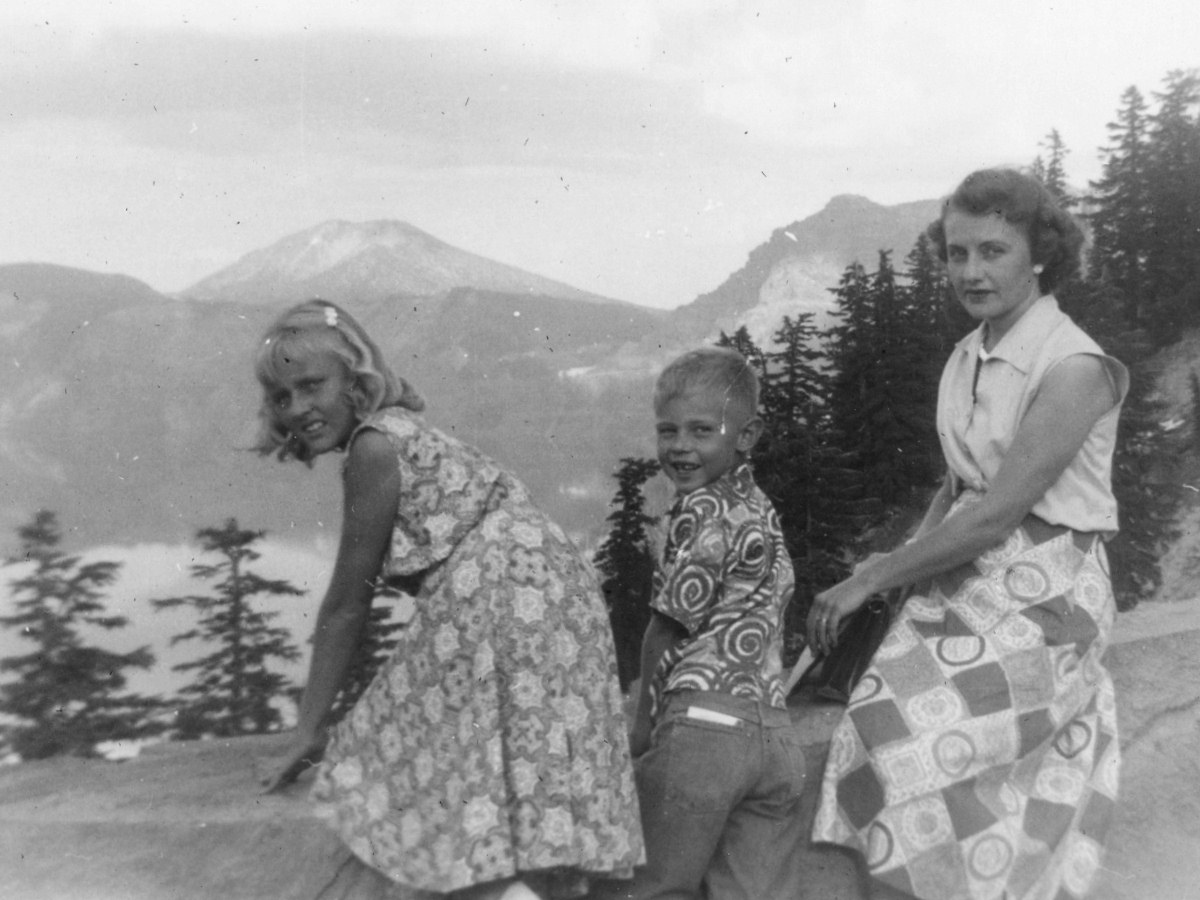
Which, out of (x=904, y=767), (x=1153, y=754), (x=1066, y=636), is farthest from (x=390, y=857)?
(x=1153, y=754)

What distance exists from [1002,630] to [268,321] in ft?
8.23

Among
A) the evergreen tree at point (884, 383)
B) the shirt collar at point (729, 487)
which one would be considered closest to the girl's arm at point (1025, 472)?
the shirt collar at point (729, 487)

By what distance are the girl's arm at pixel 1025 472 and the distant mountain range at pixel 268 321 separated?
1829 mm

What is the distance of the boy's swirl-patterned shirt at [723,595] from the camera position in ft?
9.68

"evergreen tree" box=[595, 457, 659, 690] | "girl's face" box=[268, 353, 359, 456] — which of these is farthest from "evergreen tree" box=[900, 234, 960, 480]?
"girl's face" box=[268, 353, 359, 456]

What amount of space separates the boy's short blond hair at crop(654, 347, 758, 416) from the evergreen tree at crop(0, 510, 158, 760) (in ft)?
7.62

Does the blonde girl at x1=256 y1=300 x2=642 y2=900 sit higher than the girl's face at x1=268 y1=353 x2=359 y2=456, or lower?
lower

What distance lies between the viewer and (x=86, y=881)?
3020mm

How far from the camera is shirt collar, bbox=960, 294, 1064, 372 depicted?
3039 millimetres

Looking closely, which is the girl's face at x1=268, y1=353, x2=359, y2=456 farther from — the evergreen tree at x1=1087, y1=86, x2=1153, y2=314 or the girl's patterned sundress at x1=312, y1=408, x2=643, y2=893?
the evergreen tree at x1=1087, y1=86, x2=1153, y2=314

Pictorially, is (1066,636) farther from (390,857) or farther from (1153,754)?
(390,857)

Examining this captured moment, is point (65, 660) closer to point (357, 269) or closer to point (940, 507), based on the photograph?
point (357, 269)

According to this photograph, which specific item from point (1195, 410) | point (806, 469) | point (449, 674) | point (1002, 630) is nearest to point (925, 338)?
point (806, 469)

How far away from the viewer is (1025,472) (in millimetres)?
2902
